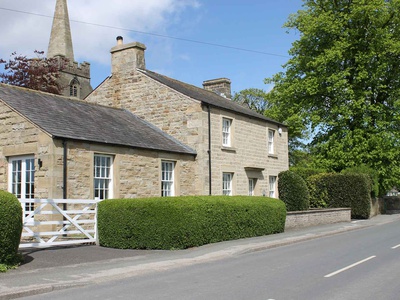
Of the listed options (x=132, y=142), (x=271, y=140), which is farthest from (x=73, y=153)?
(x=271, y=140)

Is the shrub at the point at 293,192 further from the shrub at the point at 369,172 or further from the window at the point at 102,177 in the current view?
the window at the point at 102,177

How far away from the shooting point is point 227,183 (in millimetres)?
24234

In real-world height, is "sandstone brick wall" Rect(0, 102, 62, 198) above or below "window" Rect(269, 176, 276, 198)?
above

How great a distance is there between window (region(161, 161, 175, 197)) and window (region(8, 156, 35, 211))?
589cm

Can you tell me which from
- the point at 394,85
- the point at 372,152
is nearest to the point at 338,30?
the point at 394,85

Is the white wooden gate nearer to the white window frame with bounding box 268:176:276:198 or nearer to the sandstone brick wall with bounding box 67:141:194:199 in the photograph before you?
the sandstone brick wall with bounding box 67:141:194:199

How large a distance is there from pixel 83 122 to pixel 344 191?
55.5ft

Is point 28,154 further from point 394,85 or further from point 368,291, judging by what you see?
point 394,85

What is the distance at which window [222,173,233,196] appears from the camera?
24.0 metres

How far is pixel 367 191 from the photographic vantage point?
91.7 feet

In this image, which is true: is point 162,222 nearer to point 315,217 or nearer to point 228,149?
point 228,149

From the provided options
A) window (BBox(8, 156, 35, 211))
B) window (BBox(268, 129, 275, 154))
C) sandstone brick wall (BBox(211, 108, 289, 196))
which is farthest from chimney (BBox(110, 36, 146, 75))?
window (BBox(8, 156, 35, 211))

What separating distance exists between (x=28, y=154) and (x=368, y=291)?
1280 cm

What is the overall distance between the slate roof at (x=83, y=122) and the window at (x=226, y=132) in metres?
2.61
